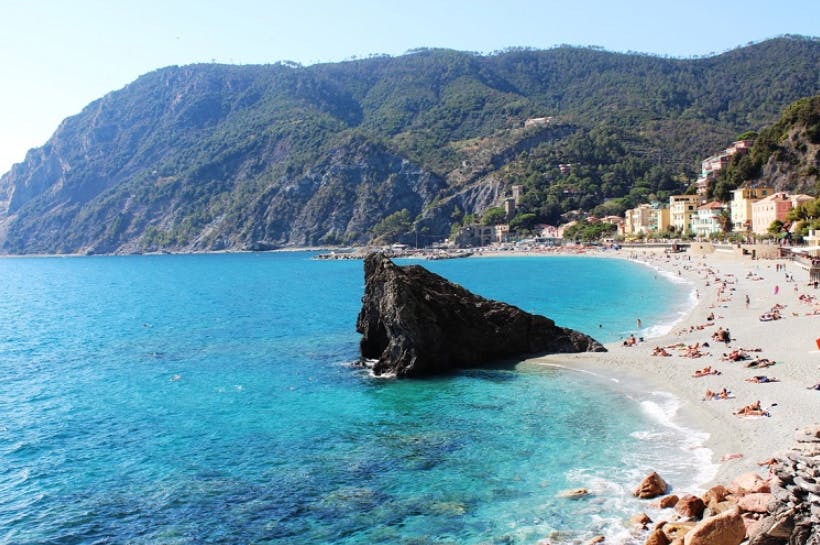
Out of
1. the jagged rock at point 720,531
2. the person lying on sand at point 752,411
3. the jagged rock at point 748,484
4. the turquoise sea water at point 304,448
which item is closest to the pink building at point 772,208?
the turquoise sea water at point 304,448

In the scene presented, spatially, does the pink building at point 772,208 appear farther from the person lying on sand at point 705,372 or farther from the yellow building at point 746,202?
the person lying on sand at point 705,372

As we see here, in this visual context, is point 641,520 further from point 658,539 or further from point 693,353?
point 693,353

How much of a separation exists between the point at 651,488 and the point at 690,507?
1.41m

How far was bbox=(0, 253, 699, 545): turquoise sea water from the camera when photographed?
14805 millimetres

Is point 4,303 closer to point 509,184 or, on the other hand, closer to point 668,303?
point 668,303

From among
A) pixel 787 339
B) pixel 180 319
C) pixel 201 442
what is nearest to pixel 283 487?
pixel 201 442

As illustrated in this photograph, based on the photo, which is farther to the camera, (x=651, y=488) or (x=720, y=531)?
(x=651, y=488)

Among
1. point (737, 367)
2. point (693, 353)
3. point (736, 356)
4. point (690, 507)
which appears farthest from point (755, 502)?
point (693, 353)

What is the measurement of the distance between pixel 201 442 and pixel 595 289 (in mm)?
52176

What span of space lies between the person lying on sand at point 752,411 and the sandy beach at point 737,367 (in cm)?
18

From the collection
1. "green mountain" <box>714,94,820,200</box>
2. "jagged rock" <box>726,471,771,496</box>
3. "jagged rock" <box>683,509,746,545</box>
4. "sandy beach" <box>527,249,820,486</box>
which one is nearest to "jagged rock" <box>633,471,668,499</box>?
"jagged rock" <box>726,471,771,496</box>

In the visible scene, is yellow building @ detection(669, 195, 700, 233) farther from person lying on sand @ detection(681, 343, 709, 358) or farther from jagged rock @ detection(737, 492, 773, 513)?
jagged rock @ detection(737, 492, 773, 513)

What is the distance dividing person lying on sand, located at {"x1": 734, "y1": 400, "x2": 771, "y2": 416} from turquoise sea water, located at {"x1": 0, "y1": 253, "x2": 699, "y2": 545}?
7.18 ft

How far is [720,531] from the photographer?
1168 cm
